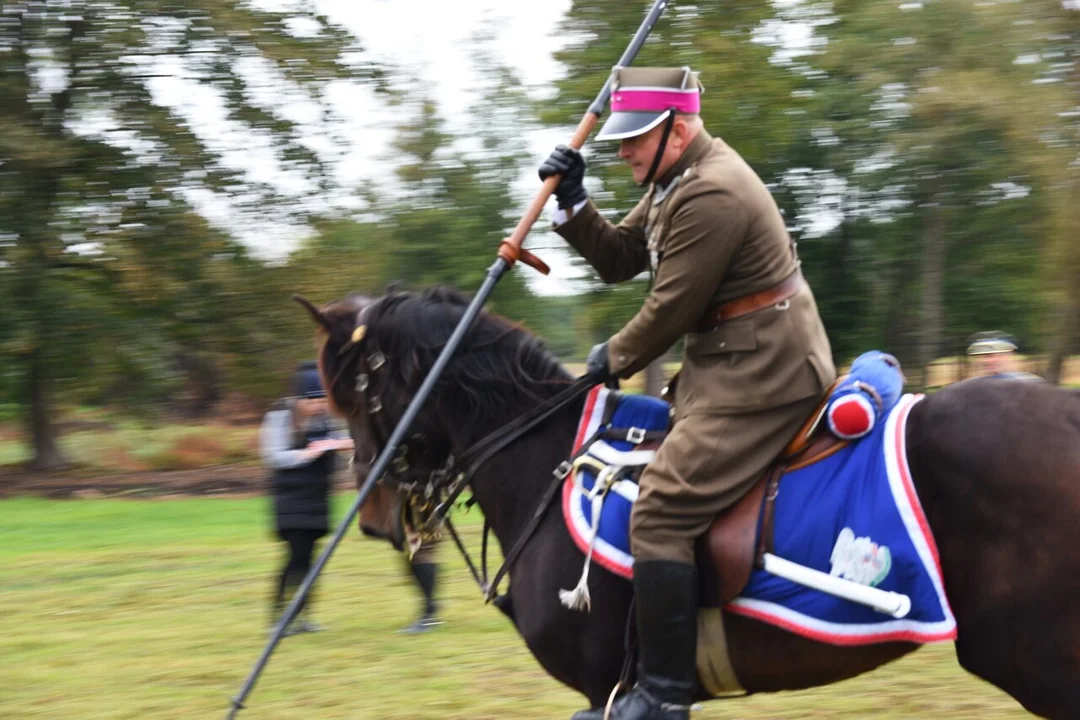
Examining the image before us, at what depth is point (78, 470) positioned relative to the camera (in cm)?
2384

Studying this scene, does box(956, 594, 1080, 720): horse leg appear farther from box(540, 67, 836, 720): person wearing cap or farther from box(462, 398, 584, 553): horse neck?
box(462, 398, 584, 553): horse neck

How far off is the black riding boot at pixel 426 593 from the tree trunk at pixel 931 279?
16.2 meters

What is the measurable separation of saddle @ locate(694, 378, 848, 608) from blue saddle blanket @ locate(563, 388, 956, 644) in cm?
4

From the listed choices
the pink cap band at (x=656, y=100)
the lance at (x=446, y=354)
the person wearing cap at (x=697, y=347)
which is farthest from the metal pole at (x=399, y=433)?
the pink cap band at (x=656, y=100)

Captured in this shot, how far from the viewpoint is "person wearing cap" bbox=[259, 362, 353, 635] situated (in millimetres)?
8180

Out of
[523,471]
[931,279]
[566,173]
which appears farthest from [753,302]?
[931,279]

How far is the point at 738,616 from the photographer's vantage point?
3.94 meters

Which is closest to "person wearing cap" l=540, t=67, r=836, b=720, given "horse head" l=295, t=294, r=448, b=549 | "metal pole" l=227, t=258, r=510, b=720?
"metal pole" l=227, t=258, r=510, b=720

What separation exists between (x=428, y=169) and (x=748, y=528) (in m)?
22.2

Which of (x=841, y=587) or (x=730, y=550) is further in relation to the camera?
(x=730, y=550)

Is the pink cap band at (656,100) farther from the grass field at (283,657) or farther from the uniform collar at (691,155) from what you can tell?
the grass field at (283,657)

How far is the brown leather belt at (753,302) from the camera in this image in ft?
13.0

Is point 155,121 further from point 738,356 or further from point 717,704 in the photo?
point 738,356

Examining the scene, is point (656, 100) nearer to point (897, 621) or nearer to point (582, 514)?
point (582, 514)
